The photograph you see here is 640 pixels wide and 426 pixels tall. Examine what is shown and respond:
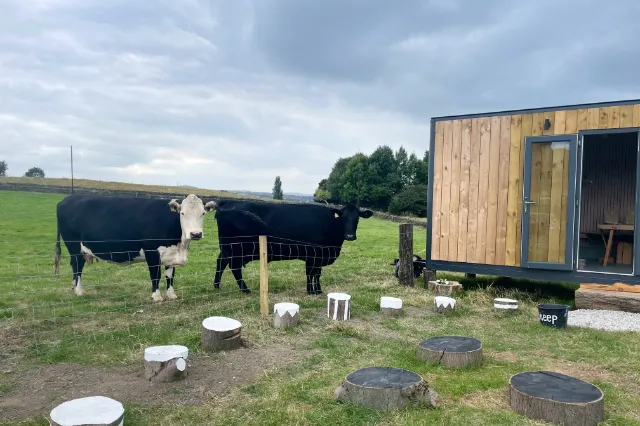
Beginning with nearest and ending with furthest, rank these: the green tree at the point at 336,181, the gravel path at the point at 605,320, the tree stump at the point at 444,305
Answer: the gravel path at the point at 605,320 < the tree stump at the point at 444,305 < the green tree at the point at 336,181

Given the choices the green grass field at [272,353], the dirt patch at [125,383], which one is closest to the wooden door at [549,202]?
the green grass field at [272,353]

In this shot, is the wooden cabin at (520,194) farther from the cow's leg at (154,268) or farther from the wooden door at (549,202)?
the cow's leg at (154,268)

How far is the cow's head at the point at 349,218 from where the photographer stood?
9.06 metres

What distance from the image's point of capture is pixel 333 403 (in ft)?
12.9

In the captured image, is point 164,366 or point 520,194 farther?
point 520,194

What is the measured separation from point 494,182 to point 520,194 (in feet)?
1.73

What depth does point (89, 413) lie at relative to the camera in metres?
3.24

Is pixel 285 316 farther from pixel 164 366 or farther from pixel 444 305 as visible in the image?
pixel 444 305

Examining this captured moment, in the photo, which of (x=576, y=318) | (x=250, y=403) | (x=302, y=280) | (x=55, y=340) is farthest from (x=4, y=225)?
(x=576, y=318)

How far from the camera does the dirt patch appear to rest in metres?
4.03

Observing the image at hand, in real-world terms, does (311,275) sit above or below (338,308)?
above

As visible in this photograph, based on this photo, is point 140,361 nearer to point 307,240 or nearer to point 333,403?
point 333,403

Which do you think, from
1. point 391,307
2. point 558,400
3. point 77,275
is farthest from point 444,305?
point 77,275

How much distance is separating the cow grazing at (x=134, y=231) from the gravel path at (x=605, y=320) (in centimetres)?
584
